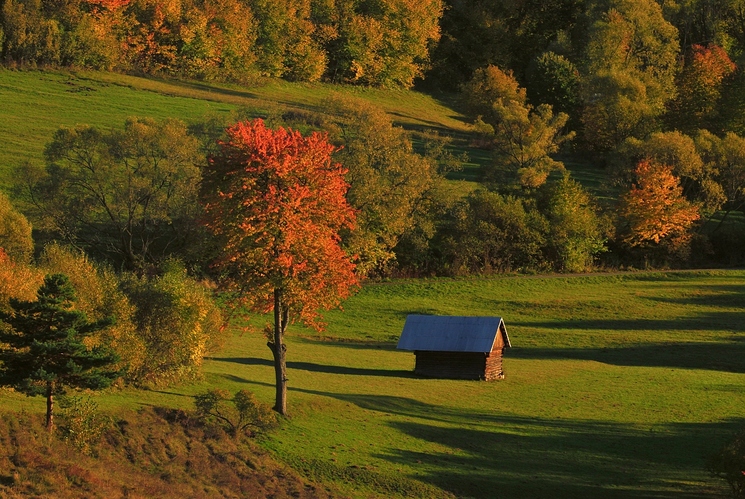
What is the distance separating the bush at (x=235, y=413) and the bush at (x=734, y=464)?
17127mm

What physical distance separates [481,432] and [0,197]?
124 ft

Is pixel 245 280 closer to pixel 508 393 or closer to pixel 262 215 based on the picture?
pixel 262 215

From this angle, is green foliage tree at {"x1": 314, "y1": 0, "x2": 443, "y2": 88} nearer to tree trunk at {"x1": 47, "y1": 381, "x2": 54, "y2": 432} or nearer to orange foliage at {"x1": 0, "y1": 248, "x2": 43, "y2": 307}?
orange foliage at {"x1": 0, "y1": 248, "x2": 43, "y2": 307}

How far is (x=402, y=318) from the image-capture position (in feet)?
250

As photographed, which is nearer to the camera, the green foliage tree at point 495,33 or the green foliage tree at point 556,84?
the green foliage tree at point 556,84

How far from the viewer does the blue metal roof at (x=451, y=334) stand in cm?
6166

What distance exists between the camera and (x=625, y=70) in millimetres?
125562

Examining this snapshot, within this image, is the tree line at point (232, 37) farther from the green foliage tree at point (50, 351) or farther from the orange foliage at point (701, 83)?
the green foliage tree at point (50, 351)

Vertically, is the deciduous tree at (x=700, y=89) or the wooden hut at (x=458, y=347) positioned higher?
the deciduous tree at (x=700, y=89)

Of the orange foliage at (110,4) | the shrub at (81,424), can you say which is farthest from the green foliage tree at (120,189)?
the shrub at (81,424)

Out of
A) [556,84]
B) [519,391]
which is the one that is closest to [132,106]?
[556,84]

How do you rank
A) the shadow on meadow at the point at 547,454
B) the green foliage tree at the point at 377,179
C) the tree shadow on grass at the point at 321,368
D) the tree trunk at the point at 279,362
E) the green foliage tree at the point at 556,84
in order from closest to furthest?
the shadow on meadow at the point at 547,454 → the tree trunk at the point at 279,362 → the tree shadow on grass at the point at 321,368 → the green foliage tree at the point at 377,179 → the green foliage tree at the point at 556,84

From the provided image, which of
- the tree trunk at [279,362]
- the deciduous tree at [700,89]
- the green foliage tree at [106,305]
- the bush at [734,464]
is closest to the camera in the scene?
the bush at [734,464]

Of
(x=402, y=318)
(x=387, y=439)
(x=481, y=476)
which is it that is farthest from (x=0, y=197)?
(x=481, y=476)
